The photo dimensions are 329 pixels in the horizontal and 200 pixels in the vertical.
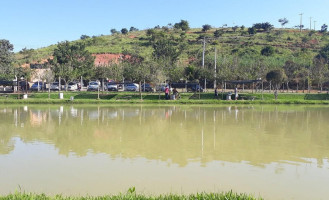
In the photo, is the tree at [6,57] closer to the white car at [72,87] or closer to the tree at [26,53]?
the white car at [72,87]

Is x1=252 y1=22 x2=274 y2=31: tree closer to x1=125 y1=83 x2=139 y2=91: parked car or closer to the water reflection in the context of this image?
x1=125 y1=83 x2=139 y2=91: parked car

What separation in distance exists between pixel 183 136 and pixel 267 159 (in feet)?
16.6

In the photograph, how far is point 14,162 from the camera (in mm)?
10234

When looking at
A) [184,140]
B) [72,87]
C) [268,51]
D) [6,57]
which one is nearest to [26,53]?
[6,57]

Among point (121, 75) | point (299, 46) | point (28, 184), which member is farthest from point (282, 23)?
point (28, 184)

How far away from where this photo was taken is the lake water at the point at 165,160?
7.98 m

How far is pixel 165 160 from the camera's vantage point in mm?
10461

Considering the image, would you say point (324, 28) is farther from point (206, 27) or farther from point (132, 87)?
point (132, 87)

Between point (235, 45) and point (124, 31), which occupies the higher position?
point (124, 31)

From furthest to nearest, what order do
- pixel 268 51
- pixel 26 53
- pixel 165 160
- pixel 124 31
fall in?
pixel 124 31, pixel 26 53, pixel 268 51, pixel 165 160

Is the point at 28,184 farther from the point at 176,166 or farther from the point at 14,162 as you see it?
the point at 176,166

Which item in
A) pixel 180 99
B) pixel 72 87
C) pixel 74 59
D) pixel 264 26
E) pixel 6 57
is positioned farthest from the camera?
pixel 264 26

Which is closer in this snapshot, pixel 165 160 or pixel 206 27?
pixel 165 160

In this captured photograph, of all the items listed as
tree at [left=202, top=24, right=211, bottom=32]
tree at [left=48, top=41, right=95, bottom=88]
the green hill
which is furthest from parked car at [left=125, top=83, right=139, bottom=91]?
tree at [left=202, top=24, right=211, bottom=32]
